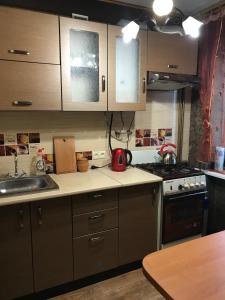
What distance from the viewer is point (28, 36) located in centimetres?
169

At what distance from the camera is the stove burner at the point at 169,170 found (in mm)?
2145

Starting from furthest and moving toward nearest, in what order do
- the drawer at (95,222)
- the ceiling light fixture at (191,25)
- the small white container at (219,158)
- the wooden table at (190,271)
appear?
1. the small white container at (219,158)
2. the drawer at (95,222)
3. the ceiling light fixture at (191,25)
4. the wooden table at (190,271)

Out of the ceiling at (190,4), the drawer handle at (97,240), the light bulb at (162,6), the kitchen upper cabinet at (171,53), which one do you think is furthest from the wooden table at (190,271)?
the ceiling at (190,4)

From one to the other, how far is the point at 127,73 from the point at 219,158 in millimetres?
1220

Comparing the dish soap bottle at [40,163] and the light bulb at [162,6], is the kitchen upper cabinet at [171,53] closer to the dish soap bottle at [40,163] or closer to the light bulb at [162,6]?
the light bulb at [162,6]

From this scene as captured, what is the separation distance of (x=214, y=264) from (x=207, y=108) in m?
1.78

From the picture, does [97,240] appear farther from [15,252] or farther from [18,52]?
[18,52]

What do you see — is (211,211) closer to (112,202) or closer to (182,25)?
(112,202)

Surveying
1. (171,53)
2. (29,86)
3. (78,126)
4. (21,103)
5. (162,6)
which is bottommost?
(78,126)

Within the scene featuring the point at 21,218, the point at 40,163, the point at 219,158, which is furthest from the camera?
the point at 219,158

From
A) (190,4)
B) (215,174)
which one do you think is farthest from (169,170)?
(190,4)

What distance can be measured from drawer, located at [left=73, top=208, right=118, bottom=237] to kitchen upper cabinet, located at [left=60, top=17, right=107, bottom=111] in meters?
0.86

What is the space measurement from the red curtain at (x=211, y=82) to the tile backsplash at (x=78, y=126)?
1.28ft

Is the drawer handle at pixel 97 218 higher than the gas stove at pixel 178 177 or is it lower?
lower
